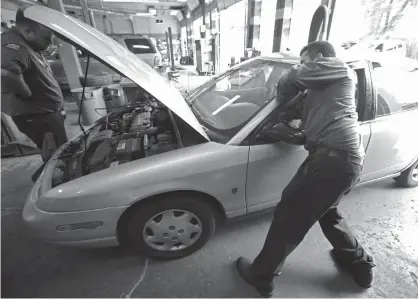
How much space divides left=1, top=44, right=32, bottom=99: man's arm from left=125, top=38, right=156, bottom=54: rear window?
17.5 feet

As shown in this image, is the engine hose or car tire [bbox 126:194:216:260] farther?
the engine hose

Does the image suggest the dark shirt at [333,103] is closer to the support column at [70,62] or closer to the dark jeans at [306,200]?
A: the dark jeans at [306,200]

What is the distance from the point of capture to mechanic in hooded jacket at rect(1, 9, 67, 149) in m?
2.00

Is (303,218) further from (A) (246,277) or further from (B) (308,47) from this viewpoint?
(B) (308,47)

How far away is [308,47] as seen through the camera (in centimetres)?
142

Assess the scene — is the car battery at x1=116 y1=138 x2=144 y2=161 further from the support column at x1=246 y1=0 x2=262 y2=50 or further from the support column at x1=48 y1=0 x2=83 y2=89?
the support column at x1=246 y1=0 x2=262 y2=50

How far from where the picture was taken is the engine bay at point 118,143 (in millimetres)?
1626

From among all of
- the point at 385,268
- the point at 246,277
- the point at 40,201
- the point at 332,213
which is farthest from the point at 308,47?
the point at 40,201

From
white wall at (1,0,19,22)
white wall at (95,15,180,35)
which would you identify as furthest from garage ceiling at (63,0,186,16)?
white wall at (1,0,19,22)

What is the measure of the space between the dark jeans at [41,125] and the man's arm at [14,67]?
40cm

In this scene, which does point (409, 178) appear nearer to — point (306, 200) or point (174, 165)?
point (306, 200)

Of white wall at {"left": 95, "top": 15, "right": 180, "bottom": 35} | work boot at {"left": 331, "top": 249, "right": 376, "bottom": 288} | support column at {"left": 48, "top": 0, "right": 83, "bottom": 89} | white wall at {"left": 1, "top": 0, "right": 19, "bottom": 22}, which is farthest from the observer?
white wall at {"left": 95, "top": 15, "right": 180, "bottom": 35}

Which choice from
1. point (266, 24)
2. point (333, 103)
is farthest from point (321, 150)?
point (266, 24)

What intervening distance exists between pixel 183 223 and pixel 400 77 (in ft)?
7.46
